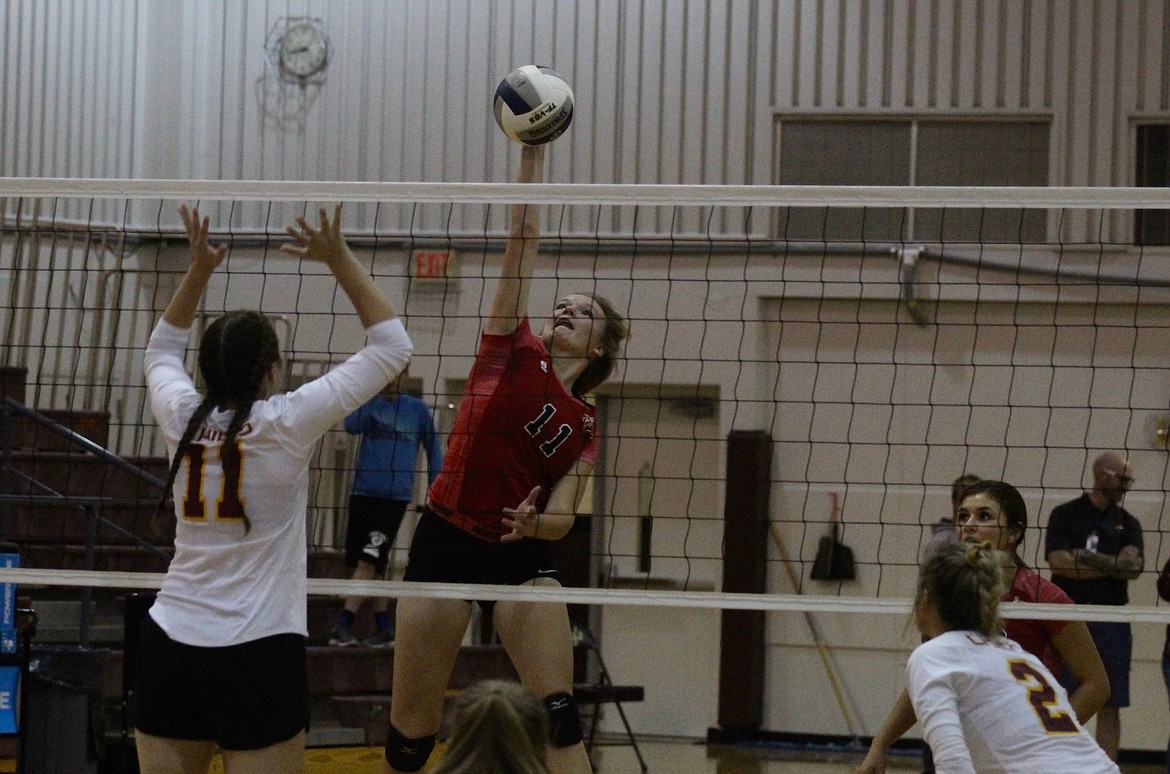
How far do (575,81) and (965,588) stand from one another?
25.5 feet

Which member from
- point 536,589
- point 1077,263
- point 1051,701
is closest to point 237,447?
point 536,589

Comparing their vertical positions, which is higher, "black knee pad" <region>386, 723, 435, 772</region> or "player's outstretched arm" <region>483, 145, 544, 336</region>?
"player's outstretched arm" <region>483, 145, 544, 336</region>

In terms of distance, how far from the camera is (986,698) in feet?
10.7

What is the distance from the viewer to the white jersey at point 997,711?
3.21 metres

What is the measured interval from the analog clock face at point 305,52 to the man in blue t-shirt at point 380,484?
336 cm

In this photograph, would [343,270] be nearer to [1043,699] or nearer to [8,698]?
[1043,699]

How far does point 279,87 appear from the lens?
10.9 meters

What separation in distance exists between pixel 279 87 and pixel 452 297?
6.85 feet

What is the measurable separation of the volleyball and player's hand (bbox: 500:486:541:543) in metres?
1.22

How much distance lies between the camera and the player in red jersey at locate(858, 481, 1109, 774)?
404cm

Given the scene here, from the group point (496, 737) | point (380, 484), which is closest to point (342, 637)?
point (380, 484)

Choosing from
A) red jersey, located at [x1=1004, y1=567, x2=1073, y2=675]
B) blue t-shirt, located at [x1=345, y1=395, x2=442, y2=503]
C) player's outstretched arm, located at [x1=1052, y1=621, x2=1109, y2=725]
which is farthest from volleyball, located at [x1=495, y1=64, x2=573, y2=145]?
blue t-shirt, located at [x1=345, y1=395, x2=442, y2=503]

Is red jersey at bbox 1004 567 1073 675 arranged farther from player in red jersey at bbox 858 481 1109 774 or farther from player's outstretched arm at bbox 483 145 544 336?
player's outstretched arm at bbox 483 145 544 336

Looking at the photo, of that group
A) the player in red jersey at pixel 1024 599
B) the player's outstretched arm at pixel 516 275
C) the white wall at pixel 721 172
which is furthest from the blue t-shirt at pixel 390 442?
the player in red jersey at pixel 1024 599
